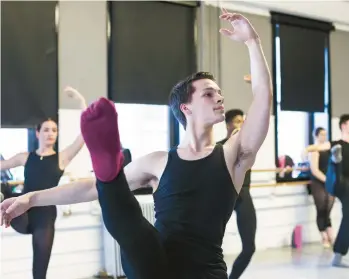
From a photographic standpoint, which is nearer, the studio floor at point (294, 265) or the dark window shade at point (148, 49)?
the studio floor at point (294, 265)

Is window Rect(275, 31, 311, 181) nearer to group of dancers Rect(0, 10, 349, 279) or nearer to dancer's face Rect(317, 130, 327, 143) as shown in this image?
dancer's face Rect(317, 130, 327, 143)

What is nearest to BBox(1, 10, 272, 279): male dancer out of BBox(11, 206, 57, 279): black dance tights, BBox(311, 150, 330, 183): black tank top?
BBox(11, 206, 57, 279): black dance tights

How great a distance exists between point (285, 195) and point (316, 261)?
112 cm

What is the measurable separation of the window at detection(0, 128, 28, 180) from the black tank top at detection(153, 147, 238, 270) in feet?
9.28

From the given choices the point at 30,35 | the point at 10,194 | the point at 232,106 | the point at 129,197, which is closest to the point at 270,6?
the point at 232,106

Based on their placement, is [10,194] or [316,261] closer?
[10,194]

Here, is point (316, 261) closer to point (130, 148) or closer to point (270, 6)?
point (130, 148)

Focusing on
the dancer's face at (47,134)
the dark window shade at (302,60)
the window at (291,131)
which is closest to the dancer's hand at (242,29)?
the dancer's face at (47,134)

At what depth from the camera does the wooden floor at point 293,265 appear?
4.13m

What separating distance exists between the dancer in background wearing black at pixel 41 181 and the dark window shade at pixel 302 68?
122 inches

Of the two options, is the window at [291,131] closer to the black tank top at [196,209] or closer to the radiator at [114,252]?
the radiator at [114,252]

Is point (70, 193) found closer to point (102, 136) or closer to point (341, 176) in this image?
point (102, 136)

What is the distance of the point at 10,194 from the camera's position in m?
3.98

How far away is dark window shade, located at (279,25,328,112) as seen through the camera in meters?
5.86
